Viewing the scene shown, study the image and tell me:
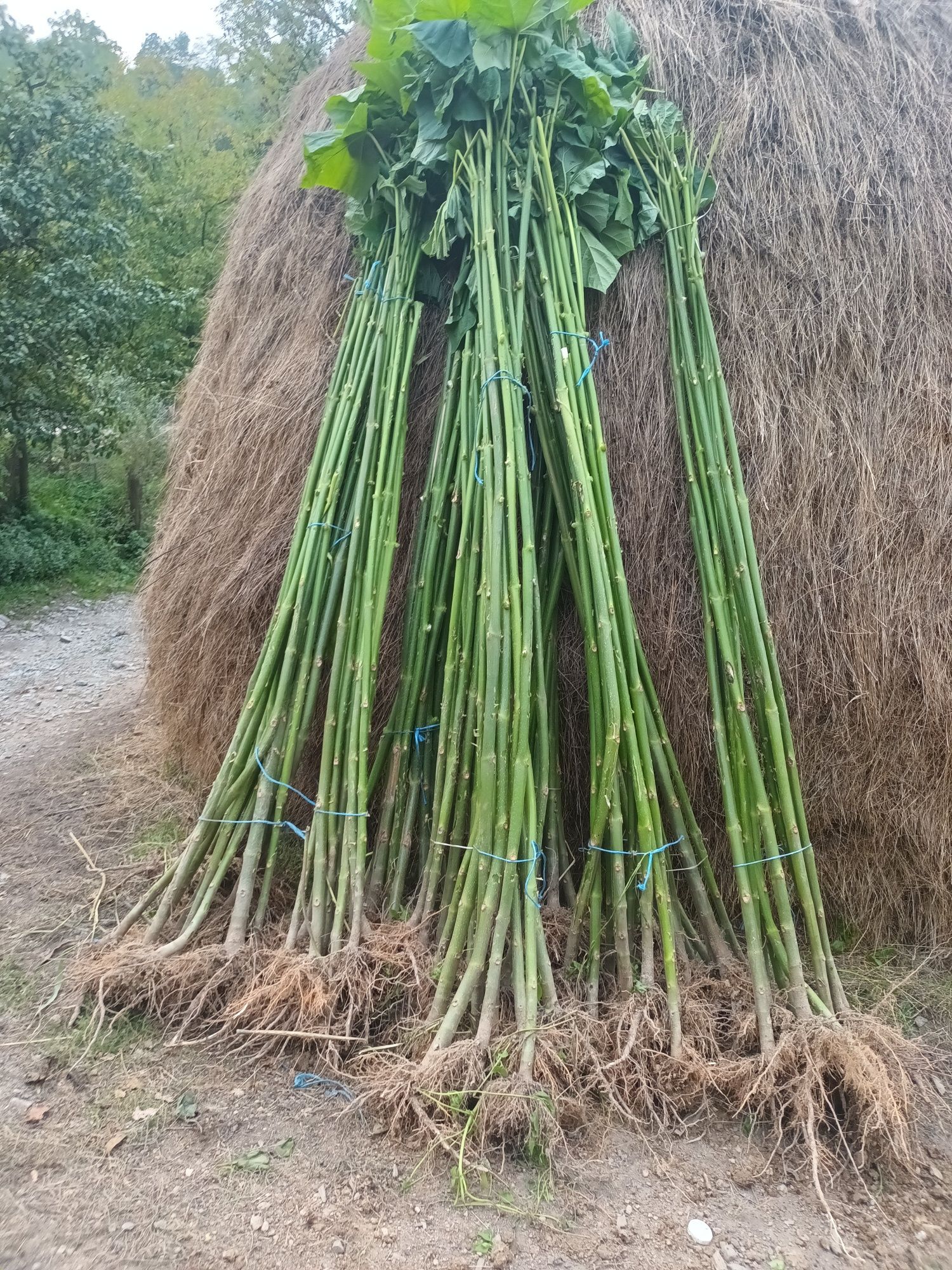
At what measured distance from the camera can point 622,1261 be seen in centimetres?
193

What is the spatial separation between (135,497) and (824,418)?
11744 millimetres

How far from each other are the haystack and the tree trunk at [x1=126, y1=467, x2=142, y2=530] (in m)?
10.3

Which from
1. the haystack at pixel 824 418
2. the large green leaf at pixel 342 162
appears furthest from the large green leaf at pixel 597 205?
the large green leaf at pixel 342 162

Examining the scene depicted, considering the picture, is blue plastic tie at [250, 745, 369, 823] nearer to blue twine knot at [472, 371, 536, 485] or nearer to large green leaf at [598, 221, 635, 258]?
blue twine knot at [472, 371, 536, 485]

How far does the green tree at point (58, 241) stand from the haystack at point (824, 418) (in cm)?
682

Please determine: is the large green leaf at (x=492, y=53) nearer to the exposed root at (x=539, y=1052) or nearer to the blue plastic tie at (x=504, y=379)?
the blue plastic tie at (x=504, y=379)

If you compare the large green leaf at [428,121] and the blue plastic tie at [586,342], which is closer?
the blue plastic tie at [586,342]

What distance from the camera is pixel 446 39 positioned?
2.84 metres

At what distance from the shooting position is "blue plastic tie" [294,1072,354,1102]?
7.84 feet

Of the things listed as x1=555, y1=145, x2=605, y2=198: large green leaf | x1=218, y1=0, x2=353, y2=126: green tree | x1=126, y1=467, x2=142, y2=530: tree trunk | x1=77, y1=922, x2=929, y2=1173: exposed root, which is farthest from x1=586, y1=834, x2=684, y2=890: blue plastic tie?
x1=218, y1=0, x2=353, y2=126: green tree

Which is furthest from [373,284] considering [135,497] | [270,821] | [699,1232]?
[135,497]

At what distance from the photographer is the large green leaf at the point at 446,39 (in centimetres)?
283

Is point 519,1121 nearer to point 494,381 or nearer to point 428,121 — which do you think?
point 494,381

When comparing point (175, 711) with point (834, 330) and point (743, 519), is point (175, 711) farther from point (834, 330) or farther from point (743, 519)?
point (834, 330)
